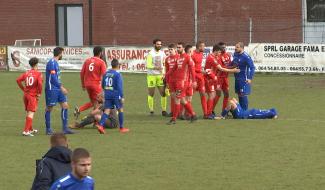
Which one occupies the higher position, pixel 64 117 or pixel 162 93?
pixel 162 93

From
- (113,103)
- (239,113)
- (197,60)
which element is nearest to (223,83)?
(197,60)

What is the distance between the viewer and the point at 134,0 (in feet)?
154

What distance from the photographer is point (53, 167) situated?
28.2ft

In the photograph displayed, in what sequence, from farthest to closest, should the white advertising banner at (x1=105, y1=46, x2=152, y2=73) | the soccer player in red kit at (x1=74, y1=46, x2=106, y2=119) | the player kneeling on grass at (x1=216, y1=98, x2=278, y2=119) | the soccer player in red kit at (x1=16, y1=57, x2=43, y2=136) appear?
the white advertising banner at (x1=105, y1=46, x2=152, y2=73)
the player kneeling on grass at (x1=216, y1=98, x2=278, y2=119)
the soccer player in red kit at (x1=74, y1=46, x2=106, y2=119)
the soccer player in red kit at (x1=16, y1=57, x2=43, y2=136)

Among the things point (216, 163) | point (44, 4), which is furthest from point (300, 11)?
point (216, 163)

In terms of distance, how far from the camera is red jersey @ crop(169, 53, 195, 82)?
19688 millimetres

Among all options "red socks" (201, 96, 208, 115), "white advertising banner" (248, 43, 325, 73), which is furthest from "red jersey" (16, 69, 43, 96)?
"white advertising banner" (248, 43, 325, 73)

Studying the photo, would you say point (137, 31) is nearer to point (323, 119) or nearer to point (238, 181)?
point (323, 119)

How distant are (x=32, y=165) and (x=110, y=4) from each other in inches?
1323

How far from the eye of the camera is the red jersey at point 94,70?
62.6 feet

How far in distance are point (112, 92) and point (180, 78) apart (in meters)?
2.30

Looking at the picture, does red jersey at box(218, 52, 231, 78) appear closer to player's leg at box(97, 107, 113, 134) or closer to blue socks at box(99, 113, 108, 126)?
player's leg at box(97, 107, 113, 134)

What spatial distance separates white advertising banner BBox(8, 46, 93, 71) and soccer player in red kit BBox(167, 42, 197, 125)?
2000cm

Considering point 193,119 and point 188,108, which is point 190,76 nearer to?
point 188,108
